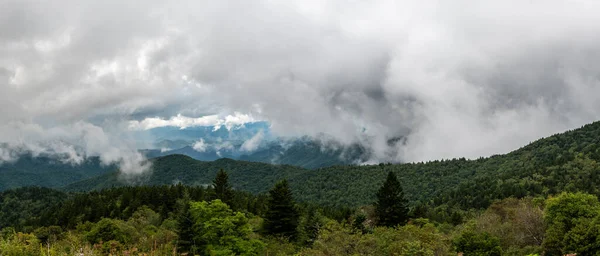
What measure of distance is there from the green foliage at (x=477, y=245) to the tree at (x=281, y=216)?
31.3m

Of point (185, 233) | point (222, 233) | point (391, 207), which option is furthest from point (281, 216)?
point (185, 233)

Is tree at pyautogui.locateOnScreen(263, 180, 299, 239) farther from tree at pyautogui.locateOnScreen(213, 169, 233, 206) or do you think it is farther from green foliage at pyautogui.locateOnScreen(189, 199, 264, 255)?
tree at pyautogui.locateOnScreen(213, 169, 233, 206)

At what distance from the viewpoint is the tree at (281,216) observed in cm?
6631

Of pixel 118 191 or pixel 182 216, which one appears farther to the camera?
pixel 118 191

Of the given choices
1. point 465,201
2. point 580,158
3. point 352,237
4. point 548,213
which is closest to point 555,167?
point 580,158

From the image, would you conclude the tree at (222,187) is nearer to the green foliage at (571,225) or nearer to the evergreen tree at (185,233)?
the evergreen tree at (185,233)

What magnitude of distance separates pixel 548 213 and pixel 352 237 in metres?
24.9

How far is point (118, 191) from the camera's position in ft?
444

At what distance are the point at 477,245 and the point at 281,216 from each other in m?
34.1

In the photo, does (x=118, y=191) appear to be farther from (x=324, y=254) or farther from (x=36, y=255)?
(x=36, y=255)

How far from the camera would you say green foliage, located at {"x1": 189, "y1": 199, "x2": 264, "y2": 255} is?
47.4 m

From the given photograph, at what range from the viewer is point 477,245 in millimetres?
40688

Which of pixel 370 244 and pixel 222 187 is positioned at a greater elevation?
pixel 222 187

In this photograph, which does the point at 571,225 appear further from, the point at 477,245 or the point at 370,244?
the point at 370,244
